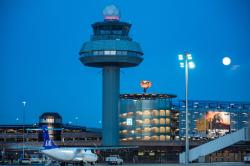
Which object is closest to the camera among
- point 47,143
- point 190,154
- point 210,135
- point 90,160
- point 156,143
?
point 47,143

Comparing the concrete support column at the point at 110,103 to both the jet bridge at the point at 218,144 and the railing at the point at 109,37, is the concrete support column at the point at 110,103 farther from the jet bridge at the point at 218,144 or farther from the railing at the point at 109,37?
the jet bridge at the point at 218,144

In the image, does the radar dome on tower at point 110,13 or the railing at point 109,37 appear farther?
the radar dome on tower at point 110,13

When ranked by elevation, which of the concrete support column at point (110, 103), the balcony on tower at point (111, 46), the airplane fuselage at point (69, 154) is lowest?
the airplane fuselage at point (69, 154)

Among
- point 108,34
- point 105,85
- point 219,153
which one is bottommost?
point 219,153

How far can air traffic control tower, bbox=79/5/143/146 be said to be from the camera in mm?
162750

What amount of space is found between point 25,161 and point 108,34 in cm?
6001

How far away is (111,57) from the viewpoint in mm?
162000

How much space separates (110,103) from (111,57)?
44.8 feet

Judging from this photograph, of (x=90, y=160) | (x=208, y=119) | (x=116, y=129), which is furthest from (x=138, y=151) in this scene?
(x=90, y=160)

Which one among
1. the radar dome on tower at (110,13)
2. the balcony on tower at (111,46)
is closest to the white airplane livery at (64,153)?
the balcony on tower at (111,46)

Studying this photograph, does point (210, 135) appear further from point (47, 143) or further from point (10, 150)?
point (47, 143)

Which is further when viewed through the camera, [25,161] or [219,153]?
[219,153]

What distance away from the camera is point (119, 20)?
16950 cm

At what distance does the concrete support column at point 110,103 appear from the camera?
163 metres
